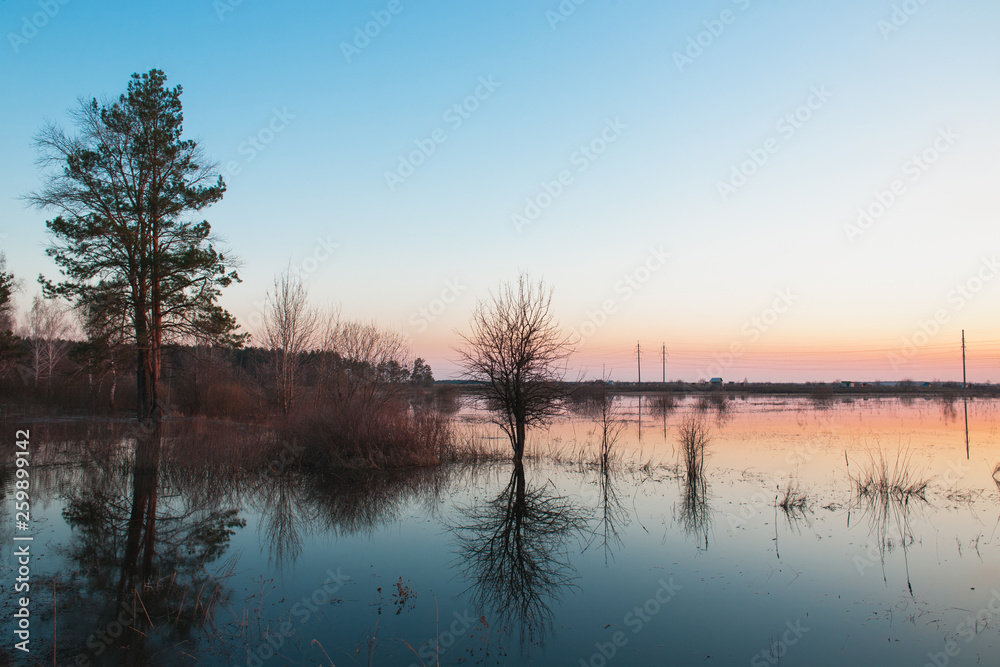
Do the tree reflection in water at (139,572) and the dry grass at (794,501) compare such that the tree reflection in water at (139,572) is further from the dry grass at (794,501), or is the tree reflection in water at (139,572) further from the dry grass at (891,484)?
the dry grass at (891,484)

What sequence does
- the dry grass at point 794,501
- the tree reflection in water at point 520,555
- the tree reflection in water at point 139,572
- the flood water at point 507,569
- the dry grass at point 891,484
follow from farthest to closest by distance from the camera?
the dry grass at point 891,484
the dry grass at point 794,501
the tree reflection in water at point 520,555
the flood water at point 507,569
the tree reflection in water at point 139,572

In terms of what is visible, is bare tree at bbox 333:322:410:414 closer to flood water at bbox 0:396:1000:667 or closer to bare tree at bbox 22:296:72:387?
flood water at bbox 0:396:1000:667

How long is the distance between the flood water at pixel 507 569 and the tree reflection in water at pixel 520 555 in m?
0.05

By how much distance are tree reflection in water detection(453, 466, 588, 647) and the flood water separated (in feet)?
0.16

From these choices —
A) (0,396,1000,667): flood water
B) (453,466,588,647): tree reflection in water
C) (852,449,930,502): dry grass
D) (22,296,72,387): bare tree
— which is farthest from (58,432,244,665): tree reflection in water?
(22,296,72,387): bare tree

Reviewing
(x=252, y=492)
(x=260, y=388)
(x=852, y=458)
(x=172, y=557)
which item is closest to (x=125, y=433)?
(x=260, y=388)

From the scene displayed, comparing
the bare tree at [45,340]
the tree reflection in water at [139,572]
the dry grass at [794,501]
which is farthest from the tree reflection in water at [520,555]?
the bare tree at [45,340]

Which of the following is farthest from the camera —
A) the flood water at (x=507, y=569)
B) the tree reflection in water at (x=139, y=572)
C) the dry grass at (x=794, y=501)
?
the dry grass at (x=794, y=501)

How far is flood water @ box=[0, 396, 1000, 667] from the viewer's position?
570cm

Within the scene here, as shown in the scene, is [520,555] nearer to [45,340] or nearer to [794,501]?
[794,501]

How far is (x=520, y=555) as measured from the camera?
8805 mm

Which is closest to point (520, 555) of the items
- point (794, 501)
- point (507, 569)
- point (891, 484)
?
point (507, 569)

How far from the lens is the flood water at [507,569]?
Answer: 5.70 m

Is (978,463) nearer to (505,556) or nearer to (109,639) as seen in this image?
(505,556)
